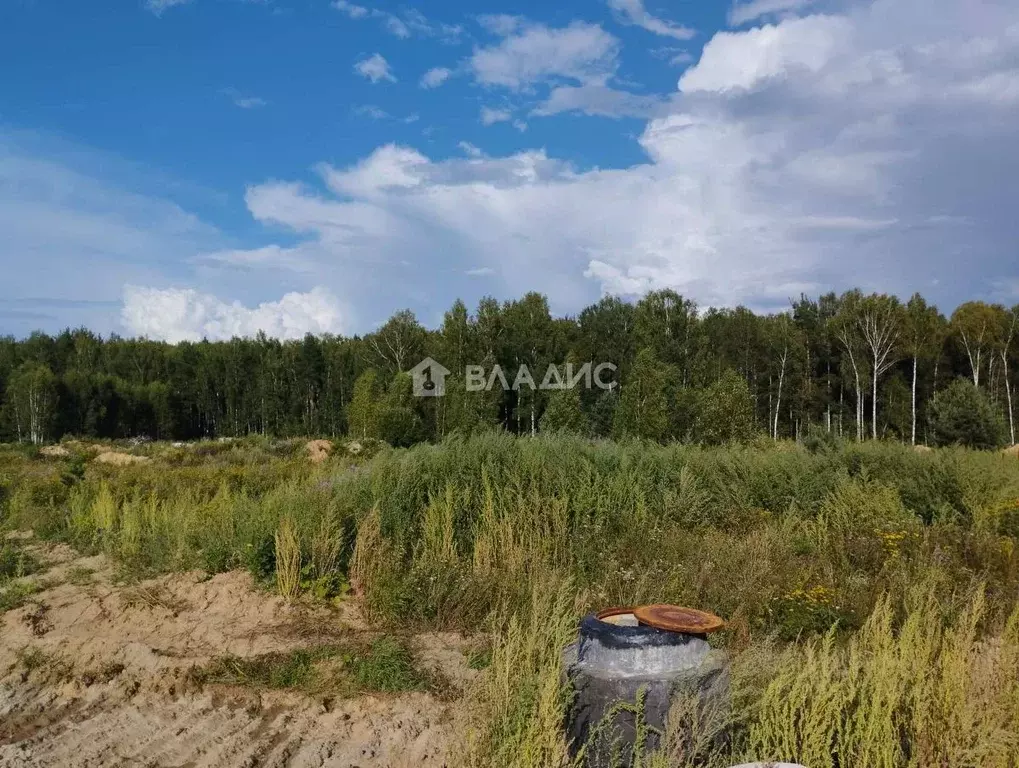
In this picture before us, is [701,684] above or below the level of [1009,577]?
above

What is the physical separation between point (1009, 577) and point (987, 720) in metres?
4.51

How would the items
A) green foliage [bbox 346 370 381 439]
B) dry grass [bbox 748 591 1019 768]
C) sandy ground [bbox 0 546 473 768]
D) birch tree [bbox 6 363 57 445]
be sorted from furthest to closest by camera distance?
birch tree [bbox 6 363 57 445]
green foliage [bbox 346 370 381 439]
sandy ground [bbox 0 546 473 768]
dry grass [bbox 748 591 1019 768]

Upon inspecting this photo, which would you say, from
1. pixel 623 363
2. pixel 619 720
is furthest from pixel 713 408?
pixel 619 720

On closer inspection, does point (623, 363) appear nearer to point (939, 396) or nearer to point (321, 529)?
point (939, 396)

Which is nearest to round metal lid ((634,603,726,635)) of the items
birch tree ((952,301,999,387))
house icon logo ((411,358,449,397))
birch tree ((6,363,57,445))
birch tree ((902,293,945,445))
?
house icon logo ((411,358,449,397))

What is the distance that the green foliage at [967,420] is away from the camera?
30.9 m

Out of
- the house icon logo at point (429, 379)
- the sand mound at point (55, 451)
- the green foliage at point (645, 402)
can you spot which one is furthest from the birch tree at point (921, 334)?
the sand mound at point (55, 451)

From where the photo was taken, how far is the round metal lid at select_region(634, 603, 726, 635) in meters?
3.20

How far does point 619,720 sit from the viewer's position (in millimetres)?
3184

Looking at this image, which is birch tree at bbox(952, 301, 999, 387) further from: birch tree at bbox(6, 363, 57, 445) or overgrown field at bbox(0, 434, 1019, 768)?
birch tree at bbox(6, 363, 57, 445)

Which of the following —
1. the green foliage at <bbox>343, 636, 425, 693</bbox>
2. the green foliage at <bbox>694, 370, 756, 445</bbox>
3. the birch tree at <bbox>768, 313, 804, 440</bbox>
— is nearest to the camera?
the green foliage at <bbox>343, 636, 425, 693</bbox>

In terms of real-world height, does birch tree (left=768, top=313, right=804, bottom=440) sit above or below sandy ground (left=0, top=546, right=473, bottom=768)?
above

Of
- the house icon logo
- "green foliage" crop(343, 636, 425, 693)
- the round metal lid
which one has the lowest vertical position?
"green foliage" crop(343, 636, 425, 693)
